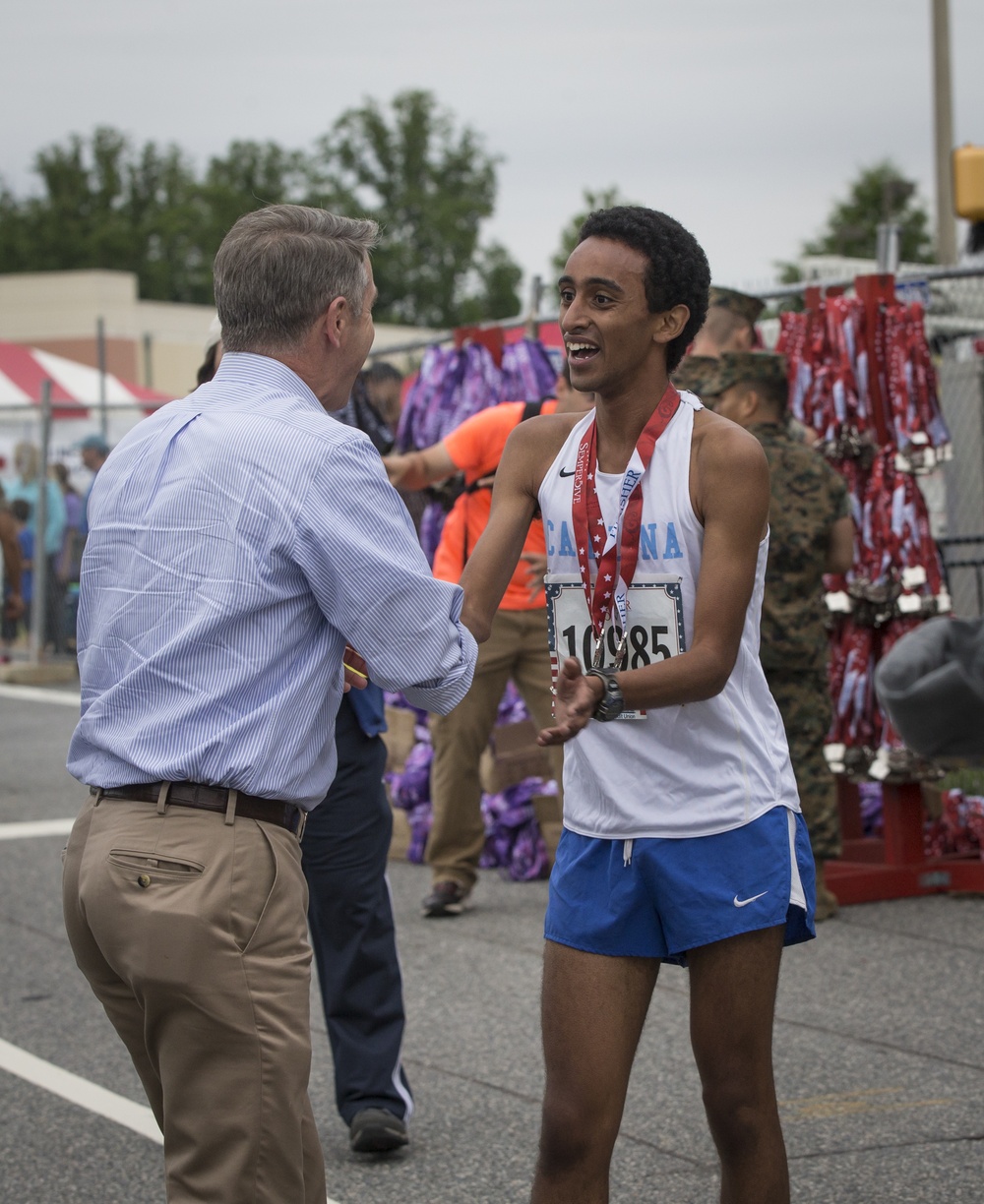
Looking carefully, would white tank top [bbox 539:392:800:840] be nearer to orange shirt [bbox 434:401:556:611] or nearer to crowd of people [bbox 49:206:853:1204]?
crowd of people [bbox 49:206:853:1204]

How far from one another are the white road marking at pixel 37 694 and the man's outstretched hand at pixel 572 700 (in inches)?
476

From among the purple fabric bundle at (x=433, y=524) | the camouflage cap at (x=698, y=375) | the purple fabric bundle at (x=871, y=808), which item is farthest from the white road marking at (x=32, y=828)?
the camouflage cap at (x=698, y=375)

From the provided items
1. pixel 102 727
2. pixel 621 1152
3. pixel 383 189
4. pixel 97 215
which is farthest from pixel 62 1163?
pixel 97 215

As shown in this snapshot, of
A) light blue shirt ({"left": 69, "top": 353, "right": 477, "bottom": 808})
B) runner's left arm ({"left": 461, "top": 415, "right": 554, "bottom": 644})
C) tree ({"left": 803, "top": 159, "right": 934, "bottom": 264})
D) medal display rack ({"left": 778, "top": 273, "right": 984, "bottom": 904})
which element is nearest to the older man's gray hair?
light blue shirt ({"left": 69, "top": 353, "right": 477, "bottom": 808})

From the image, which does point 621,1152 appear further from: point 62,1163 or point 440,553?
point 440,553

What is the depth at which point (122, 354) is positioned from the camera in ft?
166

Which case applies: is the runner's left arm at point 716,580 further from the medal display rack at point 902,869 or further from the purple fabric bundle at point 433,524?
the purple fabric bundle at point 433,524

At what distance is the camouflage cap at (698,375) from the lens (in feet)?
19.8

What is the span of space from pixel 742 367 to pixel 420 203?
5943cm

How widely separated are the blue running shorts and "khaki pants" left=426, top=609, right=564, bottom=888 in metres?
3.92

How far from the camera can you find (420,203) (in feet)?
208

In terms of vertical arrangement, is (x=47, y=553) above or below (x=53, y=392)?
below

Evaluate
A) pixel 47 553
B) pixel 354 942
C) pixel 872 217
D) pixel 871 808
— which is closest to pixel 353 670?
pixel 354 942

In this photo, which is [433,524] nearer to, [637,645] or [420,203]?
[637,645]
